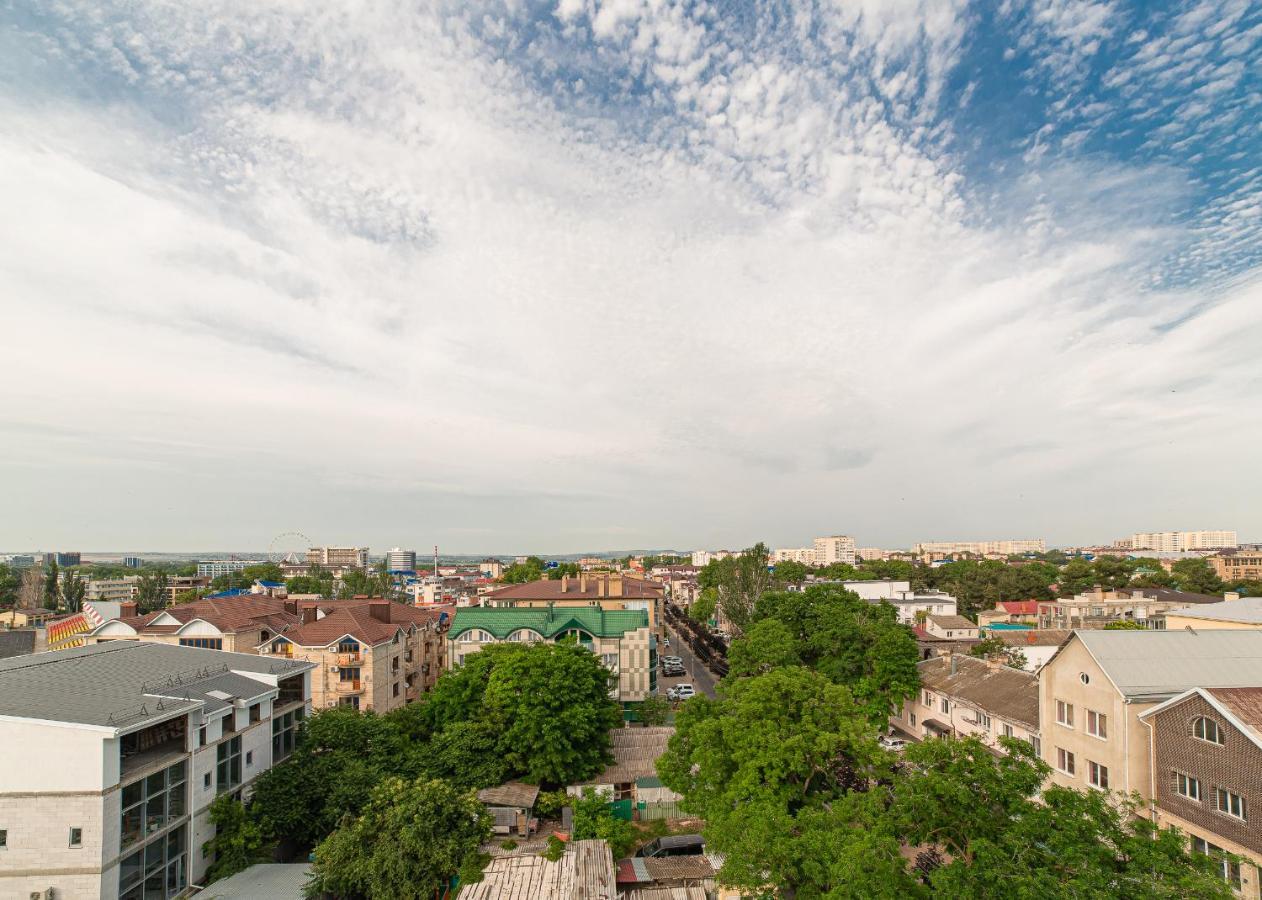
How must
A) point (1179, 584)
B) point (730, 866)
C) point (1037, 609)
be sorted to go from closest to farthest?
1. point (730, 866)
2. point (1037, 609)
3. point (1179, 584)

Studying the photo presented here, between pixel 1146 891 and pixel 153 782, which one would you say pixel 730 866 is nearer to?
pixel 1146 891

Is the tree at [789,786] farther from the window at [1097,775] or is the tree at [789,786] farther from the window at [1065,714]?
the window at [1065,714]

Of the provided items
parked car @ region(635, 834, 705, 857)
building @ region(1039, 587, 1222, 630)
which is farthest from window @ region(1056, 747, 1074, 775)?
building @ region(1039, 587, 1222, 630)

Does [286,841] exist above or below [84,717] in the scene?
below

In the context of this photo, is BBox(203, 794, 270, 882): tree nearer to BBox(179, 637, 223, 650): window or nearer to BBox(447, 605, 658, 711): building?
BBox(447, 605, 658, 711): building

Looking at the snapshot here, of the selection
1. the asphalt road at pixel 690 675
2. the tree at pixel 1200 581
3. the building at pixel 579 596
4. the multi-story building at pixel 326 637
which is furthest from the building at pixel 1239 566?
the multi-story building at pixel 326 637

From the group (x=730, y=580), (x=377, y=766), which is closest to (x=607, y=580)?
(x=730, y=580)

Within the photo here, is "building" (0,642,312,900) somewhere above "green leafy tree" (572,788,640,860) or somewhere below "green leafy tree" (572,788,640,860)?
above
